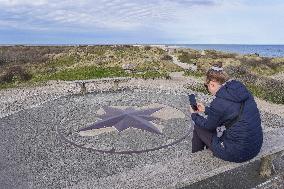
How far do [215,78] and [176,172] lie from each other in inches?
50.0

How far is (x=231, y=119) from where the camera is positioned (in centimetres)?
488

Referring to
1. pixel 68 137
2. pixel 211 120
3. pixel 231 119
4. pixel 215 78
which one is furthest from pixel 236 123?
pixel 68 137

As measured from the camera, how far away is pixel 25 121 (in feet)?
33.0

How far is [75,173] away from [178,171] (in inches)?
101

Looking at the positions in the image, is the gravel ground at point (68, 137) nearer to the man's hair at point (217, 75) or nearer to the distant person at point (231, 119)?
the distant person at point (231, 119)

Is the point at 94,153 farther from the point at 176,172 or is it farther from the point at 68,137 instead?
the point at 176,172

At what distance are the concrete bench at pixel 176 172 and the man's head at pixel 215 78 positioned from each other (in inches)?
38.6

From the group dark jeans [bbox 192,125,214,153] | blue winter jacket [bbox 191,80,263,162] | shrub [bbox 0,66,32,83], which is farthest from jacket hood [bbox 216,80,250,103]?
shrub [bbox 0,66,32,83]

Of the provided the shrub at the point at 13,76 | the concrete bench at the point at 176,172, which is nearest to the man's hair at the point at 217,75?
the concrete bench at the point at 176,172

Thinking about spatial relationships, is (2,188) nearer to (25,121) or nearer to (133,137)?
(133,137)

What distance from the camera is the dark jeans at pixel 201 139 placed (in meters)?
5.55

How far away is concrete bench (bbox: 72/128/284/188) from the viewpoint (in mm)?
4680

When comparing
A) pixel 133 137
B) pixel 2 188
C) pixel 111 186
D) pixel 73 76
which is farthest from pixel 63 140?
pixel 73 76

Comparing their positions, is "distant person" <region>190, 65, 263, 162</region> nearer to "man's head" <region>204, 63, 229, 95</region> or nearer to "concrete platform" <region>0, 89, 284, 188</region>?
"man's head" <region>204, 63, 229, 95</region>
